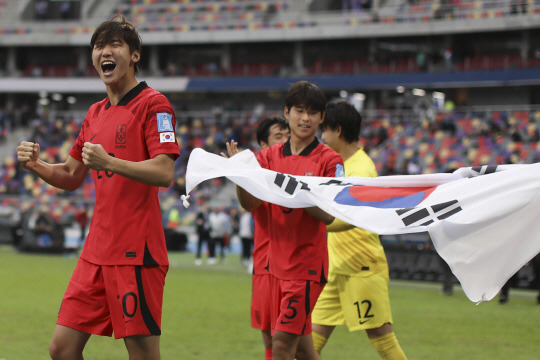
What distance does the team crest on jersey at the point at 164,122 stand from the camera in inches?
177

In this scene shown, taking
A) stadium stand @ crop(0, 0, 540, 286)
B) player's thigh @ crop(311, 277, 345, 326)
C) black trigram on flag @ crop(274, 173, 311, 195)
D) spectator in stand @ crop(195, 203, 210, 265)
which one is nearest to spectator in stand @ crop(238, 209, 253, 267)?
spectator in stand @ crop(195, 203, 210, 265)

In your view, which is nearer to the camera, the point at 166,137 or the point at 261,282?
the point at 166,137

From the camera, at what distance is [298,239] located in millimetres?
5316

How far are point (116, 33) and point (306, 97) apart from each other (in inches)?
54.5

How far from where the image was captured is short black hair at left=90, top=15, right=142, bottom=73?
4.56m

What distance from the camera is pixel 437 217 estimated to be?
5070 mm

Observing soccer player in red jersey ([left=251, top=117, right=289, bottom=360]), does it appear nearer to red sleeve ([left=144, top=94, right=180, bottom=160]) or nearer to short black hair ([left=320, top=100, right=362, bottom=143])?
short black hair ([left=320, top=100, right=362, bottom=143])

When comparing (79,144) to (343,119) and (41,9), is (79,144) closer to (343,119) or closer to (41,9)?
(343,119)

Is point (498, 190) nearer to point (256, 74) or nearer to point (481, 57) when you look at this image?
point (481, 57)

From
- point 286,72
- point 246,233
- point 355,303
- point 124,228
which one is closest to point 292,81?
point 286,72

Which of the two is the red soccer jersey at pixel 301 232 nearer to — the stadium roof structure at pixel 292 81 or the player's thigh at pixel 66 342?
the player's thigh at pixel 66 342

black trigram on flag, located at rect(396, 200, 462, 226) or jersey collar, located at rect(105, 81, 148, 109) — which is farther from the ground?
jersey collar, located at rect(105, 81, 148, 109)

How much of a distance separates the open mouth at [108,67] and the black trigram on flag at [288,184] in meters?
1.30

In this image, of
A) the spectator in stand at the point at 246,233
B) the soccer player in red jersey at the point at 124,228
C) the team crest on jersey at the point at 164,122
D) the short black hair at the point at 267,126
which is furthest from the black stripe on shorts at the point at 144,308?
the spectator in stand at the point at 246,233
